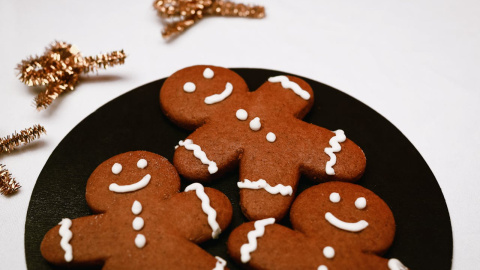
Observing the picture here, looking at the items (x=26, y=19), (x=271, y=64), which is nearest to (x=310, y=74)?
(x=271, y=64)

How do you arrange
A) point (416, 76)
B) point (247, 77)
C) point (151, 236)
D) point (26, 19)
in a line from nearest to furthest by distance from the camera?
point (151, 236) < point (247, 77) < point (416, 76) < point (26, 19)

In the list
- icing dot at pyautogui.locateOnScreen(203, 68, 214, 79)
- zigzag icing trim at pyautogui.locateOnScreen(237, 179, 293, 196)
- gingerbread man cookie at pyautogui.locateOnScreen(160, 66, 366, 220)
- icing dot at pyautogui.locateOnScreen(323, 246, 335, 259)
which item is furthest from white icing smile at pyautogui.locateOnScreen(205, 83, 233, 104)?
icing dot at pyautogui.locateOnScreen(323, 246, 335, 259)

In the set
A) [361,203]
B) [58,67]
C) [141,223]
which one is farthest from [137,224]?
[58,67]

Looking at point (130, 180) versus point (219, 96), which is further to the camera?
point (219, 96)

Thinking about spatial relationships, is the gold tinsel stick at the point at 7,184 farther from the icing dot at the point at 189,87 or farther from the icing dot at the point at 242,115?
the icing dot at the point at 242,115

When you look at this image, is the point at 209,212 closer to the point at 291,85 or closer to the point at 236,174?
the point at 236,174

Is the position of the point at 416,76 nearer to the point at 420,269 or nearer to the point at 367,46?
the point at 367,46

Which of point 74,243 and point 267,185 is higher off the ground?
point 267,185
